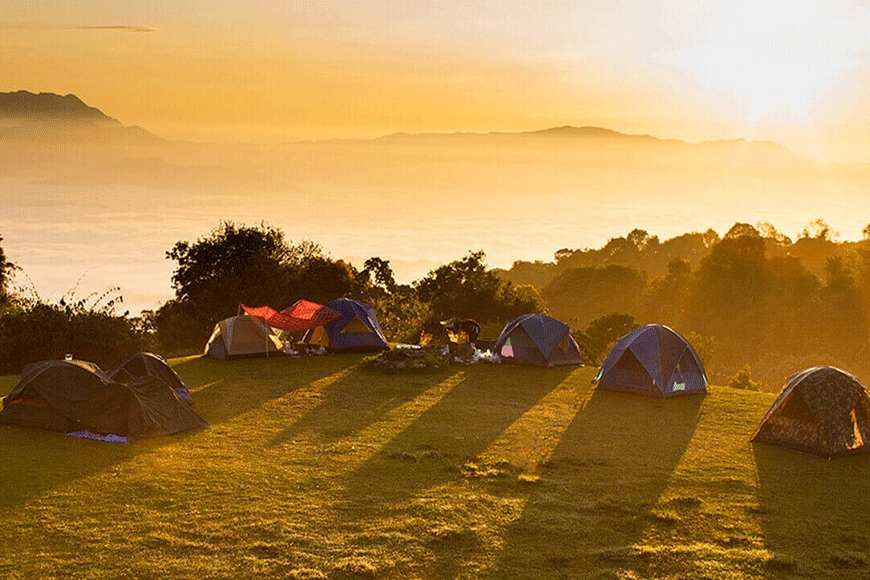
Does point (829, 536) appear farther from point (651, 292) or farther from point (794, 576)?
point (651, 292)

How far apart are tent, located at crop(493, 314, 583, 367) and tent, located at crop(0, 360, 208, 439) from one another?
44.6 feet

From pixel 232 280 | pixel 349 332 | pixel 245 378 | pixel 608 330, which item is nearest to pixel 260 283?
pixel 232 280

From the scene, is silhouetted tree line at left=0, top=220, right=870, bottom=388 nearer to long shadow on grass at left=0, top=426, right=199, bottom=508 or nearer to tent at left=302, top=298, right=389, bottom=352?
tent at left=302, top=298, right=389, bottom=352

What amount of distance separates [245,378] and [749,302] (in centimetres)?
5817

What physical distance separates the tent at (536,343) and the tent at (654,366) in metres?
3.98

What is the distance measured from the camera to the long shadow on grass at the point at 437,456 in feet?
48.0

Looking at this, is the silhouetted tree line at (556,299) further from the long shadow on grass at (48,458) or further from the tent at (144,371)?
the long shadow on grass at (48,458)

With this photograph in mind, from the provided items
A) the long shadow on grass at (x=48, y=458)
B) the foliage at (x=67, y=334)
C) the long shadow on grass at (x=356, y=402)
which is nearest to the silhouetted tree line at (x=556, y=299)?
the foliage at (x=67, y=334)

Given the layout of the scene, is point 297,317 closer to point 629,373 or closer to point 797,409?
point 629,373

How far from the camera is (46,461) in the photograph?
18.2m

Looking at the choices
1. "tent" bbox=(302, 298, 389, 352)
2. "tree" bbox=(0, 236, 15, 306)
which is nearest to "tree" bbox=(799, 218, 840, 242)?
"tent" bbox=(302, 298, 389, 352)

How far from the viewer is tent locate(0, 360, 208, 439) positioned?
20500mm

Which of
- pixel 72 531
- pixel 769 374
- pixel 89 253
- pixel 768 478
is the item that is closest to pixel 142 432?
pixel 72 531

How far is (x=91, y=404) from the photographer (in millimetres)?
20969
